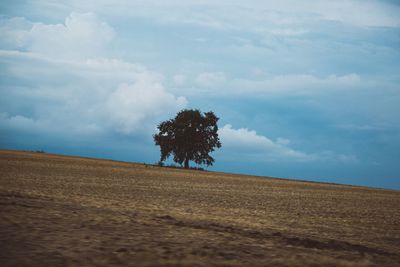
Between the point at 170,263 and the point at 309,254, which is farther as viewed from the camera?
the point at 309,254

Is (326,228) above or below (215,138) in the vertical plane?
below

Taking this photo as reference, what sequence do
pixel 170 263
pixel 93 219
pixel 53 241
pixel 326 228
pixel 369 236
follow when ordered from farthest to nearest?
pixel 326 228 < pixel 369 236 < pixel 93 219 < pixel 53 241 < pixel 170 263

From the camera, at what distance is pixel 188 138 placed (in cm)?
7131

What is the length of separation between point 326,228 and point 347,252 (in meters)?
4.05

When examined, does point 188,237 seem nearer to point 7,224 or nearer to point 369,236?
point 7,224

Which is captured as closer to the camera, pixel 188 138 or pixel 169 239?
pixel 169 239

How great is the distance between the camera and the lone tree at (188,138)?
71.6m

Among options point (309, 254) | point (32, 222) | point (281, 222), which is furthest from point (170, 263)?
point (281, 222)

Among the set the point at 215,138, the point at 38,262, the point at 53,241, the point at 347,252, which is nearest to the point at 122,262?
the point at 38,262

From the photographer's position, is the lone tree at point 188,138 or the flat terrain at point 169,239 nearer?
the flat terrain at point 169,239

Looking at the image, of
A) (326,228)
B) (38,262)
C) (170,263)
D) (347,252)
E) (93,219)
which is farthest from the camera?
(326,228)

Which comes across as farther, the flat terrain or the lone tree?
the lone tree

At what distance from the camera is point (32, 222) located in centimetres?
939

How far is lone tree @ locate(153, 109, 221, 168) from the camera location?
71.6 metres
